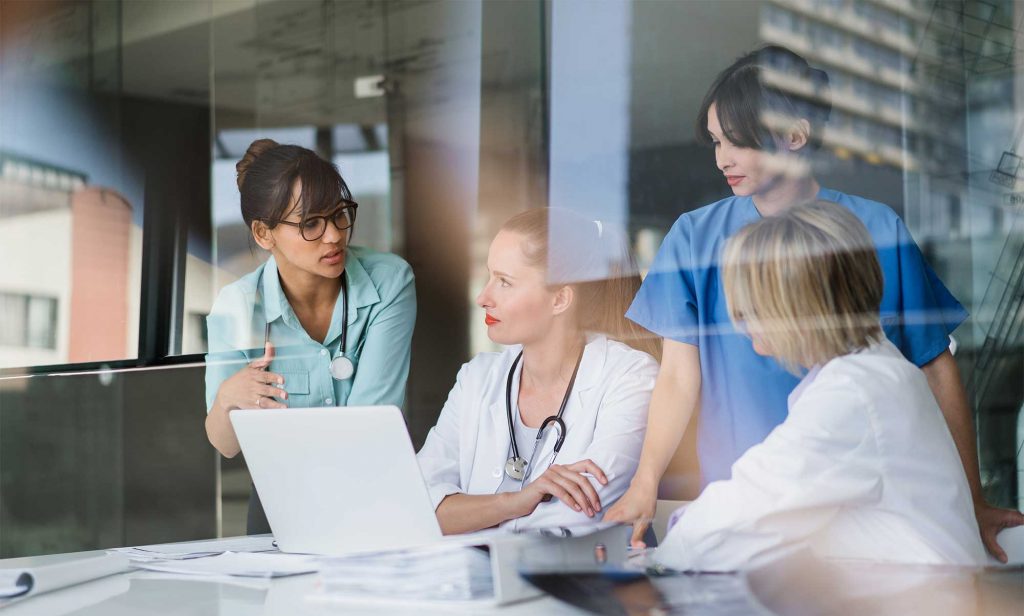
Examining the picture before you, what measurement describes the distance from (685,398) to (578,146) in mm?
1061

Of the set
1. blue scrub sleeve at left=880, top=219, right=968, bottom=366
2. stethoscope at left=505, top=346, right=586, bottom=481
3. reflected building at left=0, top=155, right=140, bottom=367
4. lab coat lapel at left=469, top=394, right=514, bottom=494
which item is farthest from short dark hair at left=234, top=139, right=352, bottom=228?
blue scrub sleeve at left=880, top=219, right=968, bottom=366

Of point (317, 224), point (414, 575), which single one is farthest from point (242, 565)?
point (317, 224)

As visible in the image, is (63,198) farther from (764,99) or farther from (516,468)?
(764,99)

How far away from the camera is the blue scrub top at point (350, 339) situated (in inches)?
105

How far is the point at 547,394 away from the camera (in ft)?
7.30

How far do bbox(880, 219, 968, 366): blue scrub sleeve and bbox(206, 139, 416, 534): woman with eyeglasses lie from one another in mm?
1331

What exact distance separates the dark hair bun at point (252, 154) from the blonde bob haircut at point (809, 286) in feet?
6.63

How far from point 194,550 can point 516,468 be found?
68cm

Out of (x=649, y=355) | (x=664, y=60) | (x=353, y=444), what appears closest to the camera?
(x=353, y=444)

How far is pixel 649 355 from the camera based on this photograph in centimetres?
216

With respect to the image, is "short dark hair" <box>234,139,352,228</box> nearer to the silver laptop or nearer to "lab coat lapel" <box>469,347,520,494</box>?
"lab coat lapel" <box>469,347,520,494</box>

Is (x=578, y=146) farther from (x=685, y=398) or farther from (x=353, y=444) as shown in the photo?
(x=353, y=444)

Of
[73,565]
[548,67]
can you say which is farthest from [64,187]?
[73,565]

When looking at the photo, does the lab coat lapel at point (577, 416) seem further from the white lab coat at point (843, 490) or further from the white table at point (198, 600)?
the white table at point (198, 600)
